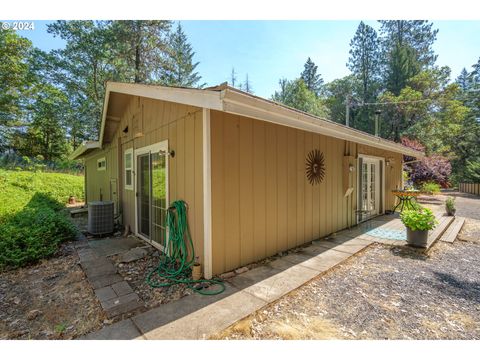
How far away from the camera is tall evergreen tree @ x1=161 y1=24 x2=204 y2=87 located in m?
16.3

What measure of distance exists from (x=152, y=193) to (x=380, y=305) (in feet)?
12.7

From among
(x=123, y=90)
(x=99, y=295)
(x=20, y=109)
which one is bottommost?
(x=99, y=295)

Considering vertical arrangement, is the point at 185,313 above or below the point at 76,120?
below

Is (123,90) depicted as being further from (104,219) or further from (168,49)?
(168,49)

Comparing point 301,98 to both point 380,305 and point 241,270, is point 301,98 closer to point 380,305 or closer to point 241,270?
point 241,270

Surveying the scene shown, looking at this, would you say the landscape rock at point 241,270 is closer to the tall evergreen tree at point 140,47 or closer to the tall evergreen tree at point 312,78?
the tall evergreen tree at point 140,47

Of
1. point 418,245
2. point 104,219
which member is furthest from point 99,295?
point 418,245

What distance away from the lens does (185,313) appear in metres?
2.22

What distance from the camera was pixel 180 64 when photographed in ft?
55.9

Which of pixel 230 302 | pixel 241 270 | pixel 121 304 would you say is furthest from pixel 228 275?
pixel 121 304

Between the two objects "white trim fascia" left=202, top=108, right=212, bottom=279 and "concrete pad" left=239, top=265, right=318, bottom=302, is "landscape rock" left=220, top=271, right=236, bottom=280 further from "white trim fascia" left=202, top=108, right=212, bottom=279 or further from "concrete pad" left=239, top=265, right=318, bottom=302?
"concrete pad" left=239, top=265, right=318, bottom=302

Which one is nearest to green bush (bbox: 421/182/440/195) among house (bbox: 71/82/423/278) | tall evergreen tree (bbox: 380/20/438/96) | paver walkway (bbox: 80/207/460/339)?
house (bbox: 71/82/423/278)

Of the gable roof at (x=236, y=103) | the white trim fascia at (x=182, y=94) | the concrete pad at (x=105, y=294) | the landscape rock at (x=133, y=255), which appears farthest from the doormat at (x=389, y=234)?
the concrete pad at (x=105, y=294)
